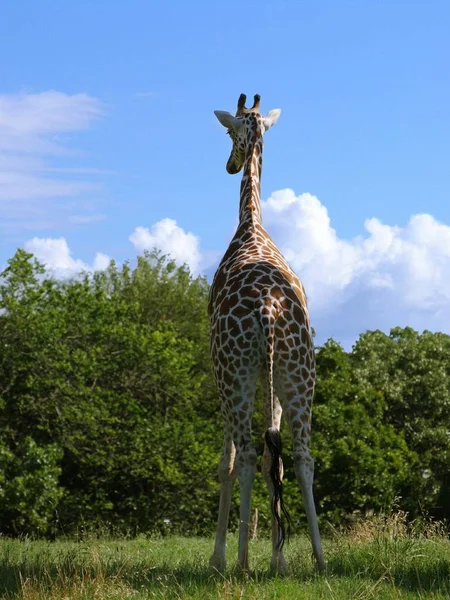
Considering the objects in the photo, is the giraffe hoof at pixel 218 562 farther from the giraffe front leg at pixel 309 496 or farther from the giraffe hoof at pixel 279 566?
the giraffe front leg at pixel 309 496

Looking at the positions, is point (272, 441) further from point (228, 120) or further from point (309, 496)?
point (228, 120)

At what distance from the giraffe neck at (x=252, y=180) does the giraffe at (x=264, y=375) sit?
1293 mm

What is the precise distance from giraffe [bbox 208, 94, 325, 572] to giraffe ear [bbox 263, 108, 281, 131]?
2.35 meters

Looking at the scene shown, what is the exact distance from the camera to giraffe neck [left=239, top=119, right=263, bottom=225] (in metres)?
10.8

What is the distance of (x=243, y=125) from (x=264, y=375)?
3.54 m

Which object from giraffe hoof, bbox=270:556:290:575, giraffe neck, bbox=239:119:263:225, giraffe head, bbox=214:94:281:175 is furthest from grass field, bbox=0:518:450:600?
giraffe head, bbox=214:94:281:175

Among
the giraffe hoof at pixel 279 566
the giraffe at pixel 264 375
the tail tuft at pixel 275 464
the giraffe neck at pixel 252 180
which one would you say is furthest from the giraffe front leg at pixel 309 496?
the giraffe neck at pixel 252 180

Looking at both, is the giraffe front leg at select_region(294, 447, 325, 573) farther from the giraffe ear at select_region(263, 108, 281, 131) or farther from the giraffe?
the giraffe ear at select_region(263, 108, 281, 131)

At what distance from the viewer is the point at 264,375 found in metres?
8.89

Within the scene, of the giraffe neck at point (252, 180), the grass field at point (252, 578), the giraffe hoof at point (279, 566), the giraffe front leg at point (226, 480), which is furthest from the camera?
the giraffe neck at point (252, 180)

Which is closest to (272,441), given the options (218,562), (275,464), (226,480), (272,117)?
(275,464)

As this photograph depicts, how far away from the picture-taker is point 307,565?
904 cm

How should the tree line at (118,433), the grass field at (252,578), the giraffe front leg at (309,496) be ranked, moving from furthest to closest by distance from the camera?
the tree line at (118,433) < the giraffe front leg at (309,496) < the grass field at (252,578)

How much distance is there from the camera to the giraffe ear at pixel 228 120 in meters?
11.2
